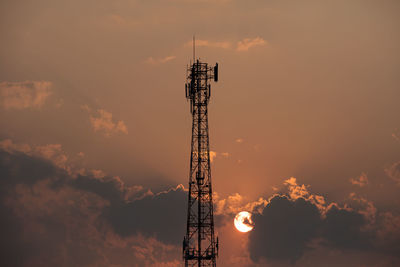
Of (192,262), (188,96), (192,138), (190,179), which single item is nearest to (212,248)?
(192,262)

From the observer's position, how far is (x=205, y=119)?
115 meters

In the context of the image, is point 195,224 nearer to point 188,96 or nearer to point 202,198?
point 202,198

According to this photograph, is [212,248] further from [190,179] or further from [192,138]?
[192,138]

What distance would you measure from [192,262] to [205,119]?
86.8ft

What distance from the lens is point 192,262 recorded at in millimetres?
113312

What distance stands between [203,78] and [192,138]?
1180 centimetres

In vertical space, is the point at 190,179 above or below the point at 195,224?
above

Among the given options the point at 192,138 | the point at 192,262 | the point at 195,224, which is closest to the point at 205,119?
the point at 192,138

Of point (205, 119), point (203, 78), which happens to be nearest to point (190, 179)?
point (205, 119)

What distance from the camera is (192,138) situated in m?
114

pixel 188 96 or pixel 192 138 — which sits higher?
pixel 188 96

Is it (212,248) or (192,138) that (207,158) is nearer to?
(192,138)

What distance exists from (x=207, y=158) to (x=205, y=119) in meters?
7.33

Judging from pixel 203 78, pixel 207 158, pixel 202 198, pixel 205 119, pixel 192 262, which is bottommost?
pixel 192 262
